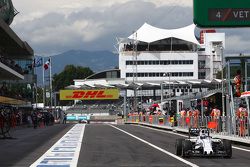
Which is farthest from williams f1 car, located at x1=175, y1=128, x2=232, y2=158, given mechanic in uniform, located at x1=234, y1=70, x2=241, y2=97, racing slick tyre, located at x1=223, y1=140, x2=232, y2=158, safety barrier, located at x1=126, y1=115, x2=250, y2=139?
mechanic in uniform, located at x1=234, y1=70, x2=241, y2=97

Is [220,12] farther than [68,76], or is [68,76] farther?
[68,76]

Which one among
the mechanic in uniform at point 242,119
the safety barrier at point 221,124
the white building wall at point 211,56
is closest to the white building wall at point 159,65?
the white building wall at point 211,56

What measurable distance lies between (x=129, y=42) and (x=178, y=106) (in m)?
114

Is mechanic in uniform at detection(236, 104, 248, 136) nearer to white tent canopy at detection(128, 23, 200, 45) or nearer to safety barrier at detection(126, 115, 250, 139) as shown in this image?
safety barrier at detection(126, 115, 250, 139)

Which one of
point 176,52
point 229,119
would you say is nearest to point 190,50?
point 176,52

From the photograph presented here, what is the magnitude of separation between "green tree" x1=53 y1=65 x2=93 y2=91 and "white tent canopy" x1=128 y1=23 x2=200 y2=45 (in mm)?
24531

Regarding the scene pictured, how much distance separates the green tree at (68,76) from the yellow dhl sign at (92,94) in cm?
4972

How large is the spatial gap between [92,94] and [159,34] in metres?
44.2

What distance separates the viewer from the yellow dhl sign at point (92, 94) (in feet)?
419

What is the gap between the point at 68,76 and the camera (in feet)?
600

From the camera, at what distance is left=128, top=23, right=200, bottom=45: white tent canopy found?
166 metres

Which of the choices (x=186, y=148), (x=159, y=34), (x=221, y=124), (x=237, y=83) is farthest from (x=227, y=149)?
(x=159, y=34)

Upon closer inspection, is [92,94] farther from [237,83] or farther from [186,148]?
[186,148]

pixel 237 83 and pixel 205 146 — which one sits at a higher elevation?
pixel 237 83
